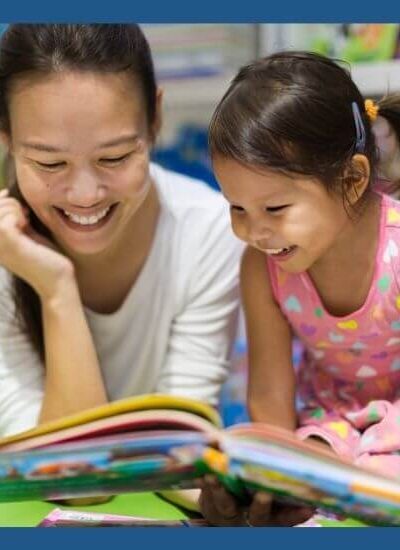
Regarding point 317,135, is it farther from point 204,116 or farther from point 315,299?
point 204,116

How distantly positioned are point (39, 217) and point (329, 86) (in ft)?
1.12

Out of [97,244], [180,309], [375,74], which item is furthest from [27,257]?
[375,74]

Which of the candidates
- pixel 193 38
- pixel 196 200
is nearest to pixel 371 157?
pixel 196 200

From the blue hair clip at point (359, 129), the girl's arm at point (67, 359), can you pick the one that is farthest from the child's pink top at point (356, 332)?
the girl's arm at point (67, 359)

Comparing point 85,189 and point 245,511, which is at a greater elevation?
point 85,189

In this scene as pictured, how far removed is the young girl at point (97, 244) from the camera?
28.9 inches

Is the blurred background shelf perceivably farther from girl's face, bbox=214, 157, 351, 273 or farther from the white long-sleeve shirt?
girl's face, bbox=214, 157, 351, 273

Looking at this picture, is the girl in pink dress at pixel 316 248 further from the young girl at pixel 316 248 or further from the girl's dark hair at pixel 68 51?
the girl's dark hair at pixel 68 51

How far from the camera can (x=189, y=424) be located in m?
0.53

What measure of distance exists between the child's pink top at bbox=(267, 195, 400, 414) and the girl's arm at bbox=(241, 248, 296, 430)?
0.04ft

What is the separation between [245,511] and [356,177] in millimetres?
323

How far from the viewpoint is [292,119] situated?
0.66 metres

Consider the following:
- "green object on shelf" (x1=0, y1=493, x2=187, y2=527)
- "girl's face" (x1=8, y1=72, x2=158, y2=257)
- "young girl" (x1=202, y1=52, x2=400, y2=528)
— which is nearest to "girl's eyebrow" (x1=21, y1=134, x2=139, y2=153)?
"girl's face" (x1=8, y1=72, x2=158, y2=257)

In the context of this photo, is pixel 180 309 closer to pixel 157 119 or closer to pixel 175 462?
pixel 157 119
